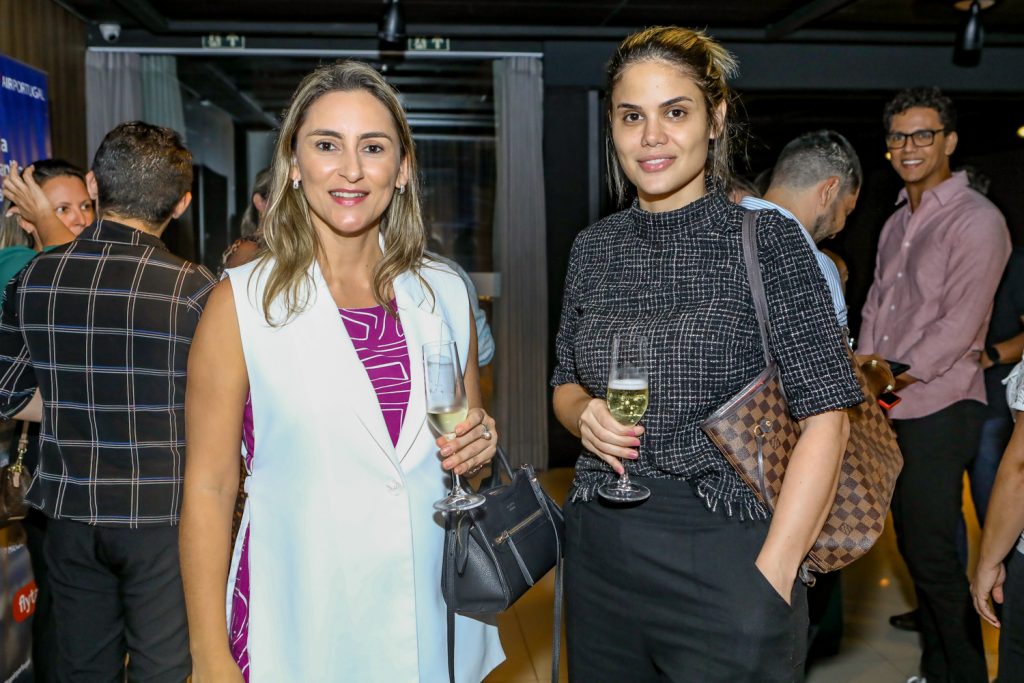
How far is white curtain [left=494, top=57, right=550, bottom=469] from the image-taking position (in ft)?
23.8

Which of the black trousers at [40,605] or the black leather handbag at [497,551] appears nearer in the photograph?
the black leather handbag at [497,551]

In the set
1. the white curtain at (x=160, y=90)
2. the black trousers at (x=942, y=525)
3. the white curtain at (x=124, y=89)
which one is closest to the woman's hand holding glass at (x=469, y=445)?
the black trousers at (x=942, y=525)

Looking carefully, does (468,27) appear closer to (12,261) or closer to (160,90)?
(160,90)

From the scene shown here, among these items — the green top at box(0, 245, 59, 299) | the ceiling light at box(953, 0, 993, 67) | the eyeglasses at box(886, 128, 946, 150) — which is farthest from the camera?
the ceiling light at box(953, 0, 993, 67)

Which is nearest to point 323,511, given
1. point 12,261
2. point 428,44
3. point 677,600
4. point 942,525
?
point 677,600

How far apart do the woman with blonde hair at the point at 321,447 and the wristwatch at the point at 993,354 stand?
105 inches

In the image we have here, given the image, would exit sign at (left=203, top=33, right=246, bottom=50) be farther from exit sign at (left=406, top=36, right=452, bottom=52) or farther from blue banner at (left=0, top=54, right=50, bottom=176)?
blue banner at (left=0, top=54, right=50, bottom=176)

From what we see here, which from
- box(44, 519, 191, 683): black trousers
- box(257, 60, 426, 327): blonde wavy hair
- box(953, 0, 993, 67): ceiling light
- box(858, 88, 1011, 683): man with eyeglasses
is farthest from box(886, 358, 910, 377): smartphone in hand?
box(953, 0, 993, 67): ceiling light

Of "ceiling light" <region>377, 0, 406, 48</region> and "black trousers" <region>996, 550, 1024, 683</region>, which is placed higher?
"ceiling light" <region>377, 0, 406, 48</region>

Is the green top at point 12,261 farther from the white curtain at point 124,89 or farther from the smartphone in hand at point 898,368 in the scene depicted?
the white curtain at point 124,89

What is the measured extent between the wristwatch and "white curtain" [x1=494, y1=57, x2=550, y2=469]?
407 centimetres

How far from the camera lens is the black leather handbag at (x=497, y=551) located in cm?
167

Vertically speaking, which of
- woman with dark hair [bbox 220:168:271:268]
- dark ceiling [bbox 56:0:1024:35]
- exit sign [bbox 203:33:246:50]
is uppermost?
dark ceiling [bbox 56:0:1024:35]

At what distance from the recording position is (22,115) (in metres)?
5.20
